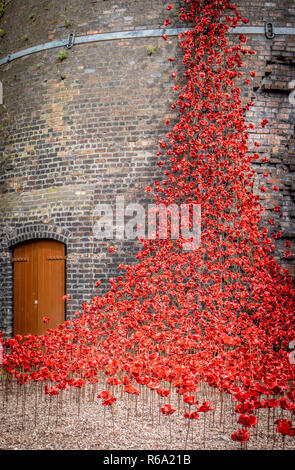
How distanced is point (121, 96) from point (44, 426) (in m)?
5.45

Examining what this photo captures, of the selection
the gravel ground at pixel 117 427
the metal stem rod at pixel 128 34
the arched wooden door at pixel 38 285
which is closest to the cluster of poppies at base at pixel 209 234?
the metal stem rod at pixel 128 34

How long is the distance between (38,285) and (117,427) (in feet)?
13.6

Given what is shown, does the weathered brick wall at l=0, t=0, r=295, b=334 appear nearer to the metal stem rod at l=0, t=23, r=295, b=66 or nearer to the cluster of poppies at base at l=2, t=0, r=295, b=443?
the metal stem rod at l=0, t=23, r=295, b=66

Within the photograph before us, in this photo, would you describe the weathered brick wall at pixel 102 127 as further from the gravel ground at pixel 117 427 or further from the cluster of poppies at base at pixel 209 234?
the gravel ground at pixel 117 427

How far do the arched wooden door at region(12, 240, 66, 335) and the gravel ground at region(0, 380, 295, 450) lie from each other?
8.33 ft

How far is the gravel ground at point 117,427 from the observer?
3.42 meters

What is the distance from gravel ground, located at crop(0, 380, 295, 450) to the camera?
3.42 metres

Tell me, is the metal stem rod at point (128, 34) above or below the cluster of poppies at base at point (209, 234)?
above

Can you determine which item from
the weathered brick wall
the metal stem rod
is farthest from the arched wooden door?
the metal stem rod

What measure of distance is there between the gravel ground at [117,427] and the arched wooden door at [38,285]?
254cm

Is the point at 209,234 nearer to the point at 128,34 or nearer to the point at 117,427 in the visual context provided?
the point at 117,427

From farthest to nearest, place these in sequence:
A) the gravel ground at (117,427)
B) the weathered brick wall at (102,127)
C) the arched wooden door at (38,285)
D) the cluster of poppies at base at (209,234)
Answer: the arched wooden door at (38,285) < the weathered brick wall at (102,127) < the cluster of poppies at base at (209,234) < the gravel ground at (117,427)

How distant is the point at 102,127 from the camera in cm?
721

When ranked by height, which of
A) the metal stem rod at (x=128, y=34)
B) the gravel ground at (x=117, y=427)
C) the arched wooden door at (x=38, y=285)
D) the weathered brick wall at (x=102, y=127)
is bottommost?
Result: the gravel ground at (x=117, y=427)
